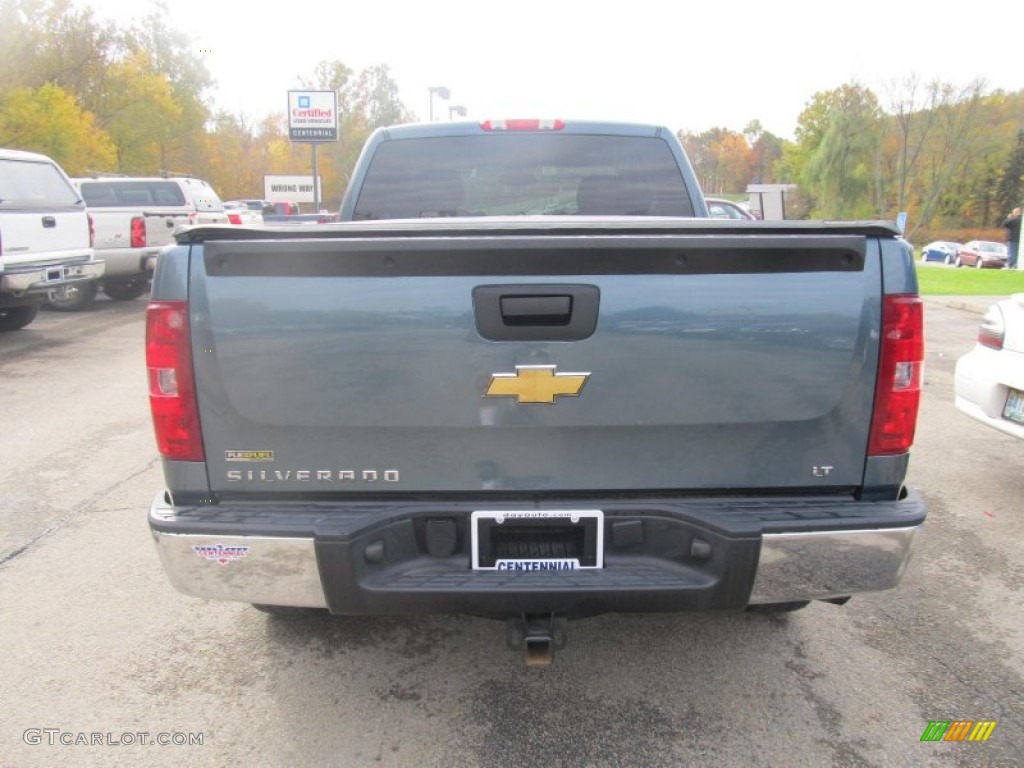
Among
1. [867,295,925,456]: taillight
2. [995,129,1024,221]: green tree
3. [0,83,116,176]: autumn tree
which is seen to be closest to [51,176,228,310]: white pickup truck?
[0,83,116,176]: autumn tree

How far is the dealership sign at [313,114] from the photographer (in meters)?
24.4

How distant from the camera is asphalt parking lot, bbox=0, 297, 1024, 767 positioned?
2.47 metres

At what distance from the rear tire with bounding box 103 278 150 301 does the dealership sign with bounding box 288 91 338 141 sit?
11.3 meters

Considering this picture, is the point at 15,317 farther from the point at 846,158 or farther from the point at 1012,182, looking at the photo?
the point at 1012,182

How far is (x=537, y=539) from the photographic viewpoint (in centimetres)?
229

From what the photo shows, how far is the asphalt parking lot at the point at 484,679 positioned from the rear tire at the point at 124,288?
11061 mm

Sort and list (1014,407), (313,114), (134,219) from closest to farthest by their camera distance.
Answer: (1014,407) → (134,219) → (313,114)

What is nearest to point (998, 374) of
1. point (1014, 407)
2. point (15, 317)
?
point (1014, 407)

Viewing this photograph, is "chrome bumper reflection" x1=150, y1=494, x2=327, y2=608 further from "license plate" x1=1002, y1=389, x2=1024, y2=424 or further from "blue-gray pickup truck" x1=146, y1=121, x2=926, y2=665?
"license plate" x1=1002, y1=389, x2=1024, y2=424

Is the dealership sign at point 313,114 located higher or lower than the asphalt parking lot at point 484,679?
higher

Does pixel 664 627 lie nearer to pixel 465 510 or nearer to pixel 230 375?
pixel 465 510

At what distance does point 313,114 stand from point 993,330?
932 inches

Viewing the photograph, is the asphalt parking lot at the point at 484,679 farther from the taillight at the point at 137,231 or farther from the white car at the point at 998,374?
the taillight at the point at 137,231

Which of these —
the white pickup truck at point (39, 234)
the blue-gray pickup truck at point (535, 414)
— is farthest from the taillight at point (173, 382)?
the white pickup truck at point (39, 234)
